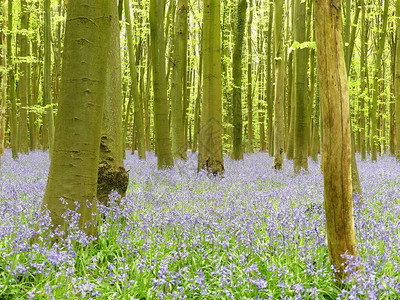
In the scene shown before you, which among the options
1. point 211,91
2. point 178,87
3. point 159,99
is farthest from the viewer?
point 178,87

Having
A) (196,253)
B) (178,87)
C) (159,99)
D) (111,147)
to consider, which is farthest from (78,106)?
(178,87)

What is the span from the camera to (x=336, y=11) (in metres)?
3.29

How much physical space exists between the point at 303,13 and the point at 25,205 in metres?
10.2

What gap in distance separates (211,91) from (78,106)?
677cm

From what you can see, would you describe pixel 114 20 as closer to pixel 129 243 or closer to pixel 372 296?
pixel 129 243

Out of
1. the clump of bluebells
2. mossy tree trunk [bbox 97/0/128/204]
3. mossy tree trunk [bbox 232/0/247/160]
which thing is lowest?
the clump of bluebells

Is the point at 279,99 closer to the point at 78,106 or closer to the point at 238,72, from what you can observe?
the point at 238,72

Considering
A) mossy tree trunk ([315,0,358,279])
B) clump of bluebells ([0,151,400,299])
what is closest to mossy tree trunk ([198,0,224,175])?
clump of bluebells ([0,151,400,299])

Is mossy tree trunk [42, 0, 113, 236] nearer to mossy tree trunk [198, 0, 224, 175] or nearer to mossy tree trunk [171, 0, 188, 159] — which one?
mossy tree trunk [198, 0, 224, 175]

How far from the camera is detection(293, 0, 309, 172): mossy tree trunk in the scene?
12.0 meters

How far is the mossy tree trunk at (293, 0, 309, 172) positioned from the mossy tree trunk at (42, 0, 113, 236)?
350 inches

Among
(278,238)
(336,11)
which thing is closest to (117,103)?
(278,238)

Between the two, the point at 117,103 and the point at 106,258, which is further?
the point at 117,103

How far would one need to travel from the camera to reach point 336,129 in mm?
3379
